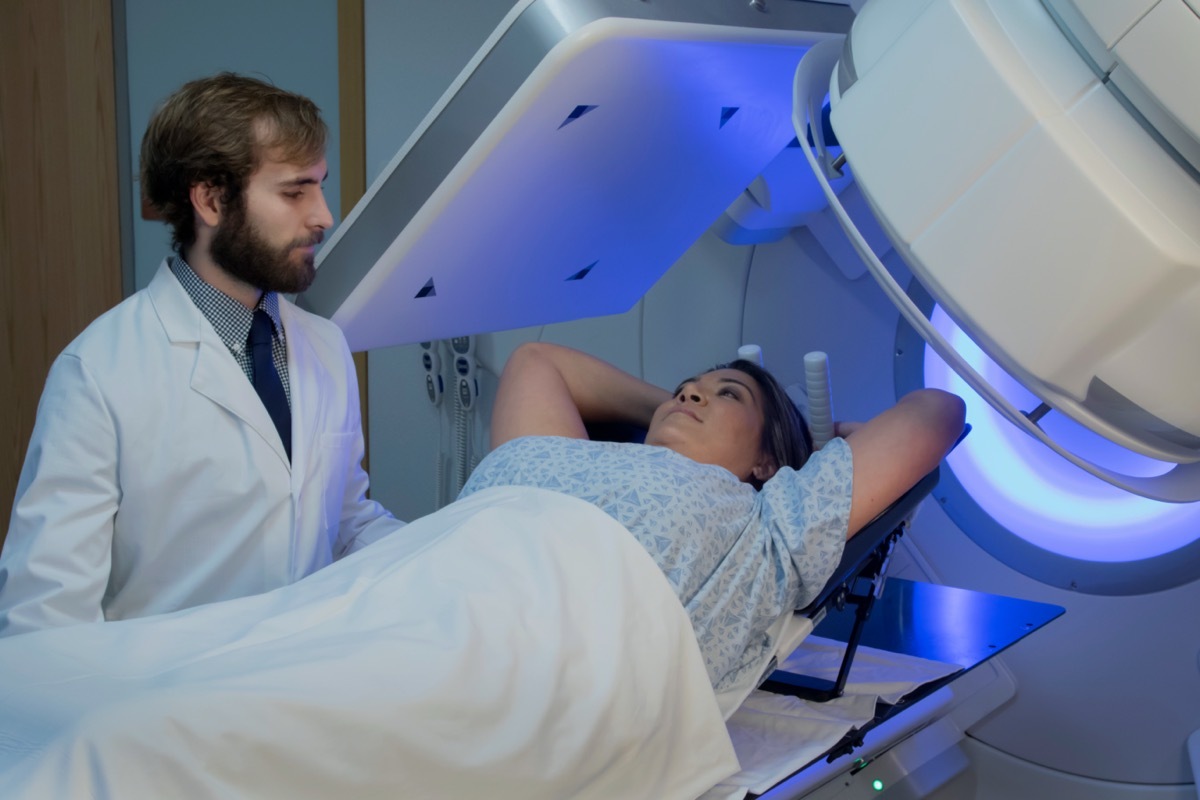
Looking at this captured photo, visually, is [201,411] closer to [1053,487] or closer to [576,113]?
[576,113]

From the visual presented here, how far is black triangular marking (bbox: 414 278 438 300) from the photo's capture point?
1.76 m

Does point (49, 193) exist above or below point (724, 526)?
above

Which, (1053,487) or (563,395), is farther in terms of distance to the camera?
(1053,487)

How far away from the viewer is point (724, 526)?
60.1 inches

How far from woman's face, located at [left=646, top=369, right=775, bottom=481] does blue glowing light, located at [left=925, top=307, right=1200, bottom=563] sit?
0.35 metres

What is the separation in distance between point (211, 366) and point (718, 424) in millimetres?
696

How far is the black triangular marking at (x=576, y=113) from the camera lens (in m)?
1.53

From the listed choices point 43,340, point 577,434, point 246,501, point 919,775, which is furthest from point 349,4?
point 919,775

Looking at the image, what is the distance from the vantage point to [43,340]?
2.91 meters

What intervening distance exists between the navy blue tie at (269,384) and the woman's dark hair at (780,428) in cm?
67

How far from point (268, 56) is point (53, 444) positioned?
178cm

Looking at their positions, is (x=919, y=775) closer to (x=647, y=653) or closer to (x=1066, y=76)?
(x=647, y=653)

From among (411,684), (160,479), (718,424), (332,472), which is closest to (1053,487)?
(718,424)

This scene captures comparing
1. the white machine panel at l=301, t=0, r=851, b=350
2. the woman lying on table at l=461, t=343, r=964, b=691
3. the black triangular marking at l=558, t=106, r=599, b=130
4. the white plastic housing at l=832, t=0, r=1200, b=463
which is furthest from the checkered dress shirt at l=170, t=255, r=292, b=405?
the white plastic housing at l=832, t=0, r=1200, b=463
